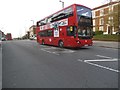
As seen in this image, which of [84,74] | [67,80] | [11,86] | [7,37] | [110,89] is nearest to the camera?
[110,89]

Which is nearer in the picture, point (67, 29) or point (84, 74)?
point (84, 74)

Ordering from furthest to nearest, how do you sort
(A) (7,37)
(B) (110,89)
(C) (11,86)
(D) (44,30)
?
(A) (7,37) < (D) (44,30) < (C) (11,86) < (B) (110,89)

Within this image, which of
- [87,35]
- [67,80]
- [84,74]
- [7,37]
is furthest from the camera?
[7,37]

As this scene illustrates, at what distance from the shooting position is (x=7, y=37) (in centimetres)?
8038

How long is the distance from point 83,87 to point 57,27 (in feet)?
53.4

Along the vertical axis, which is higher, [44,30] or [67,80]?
[44,30]

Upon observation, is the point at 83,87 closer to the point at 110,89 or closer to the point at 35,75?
the point at 110,89

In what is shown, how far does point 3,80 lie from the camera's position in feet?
21.6

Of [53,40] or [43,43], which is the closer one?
[53,40]

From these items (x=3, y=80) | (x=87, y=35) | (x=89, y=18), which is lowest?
(x=3, y=80)

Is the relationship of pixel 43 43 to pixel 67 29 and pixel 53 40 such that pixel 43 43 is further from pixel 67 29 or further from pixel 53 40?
pixel 67 29

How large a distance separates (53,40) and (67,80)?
1675cm

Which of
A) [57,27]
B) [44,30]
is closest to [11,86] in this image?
[57,27]

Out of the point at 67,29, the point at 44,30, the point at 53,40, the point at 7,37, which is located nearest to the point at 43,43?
the point at 44,30
